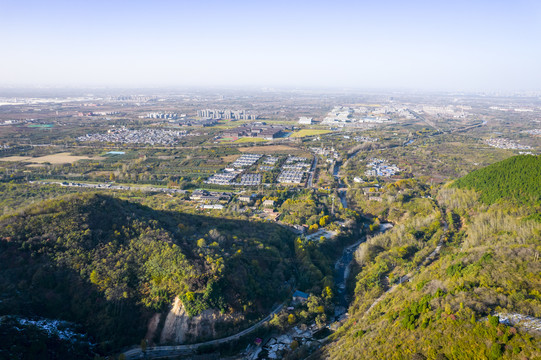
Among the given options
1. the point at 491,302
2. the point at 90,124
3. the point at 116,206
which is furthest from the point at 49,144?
the point at 491,302

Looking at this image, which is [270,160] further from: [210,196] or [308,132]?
[308,132]

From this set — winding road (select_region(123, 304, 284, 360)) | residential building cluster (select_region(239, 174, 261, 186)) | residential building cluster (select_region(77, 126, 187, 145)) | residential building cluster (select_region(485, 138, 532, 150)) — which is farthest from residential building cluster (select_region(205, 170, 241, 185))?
residential building cluster (select_region(485, 138, 532, 150))

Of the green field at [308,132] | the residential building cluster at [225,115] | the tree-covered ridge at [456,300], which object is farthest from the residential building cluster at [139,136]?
the tree-covered ridge at [456,300]

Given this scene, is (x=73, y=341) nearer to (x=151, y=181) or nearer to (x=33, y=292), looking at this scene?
(x=33, y=292)

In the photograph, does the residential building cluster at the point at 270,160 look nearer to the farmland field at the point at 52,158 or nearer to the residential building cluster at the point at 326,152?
the residential building cluster at the point at 326,152

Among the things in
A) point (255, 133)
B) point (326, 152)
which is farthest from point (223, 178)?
point (255, 133)
